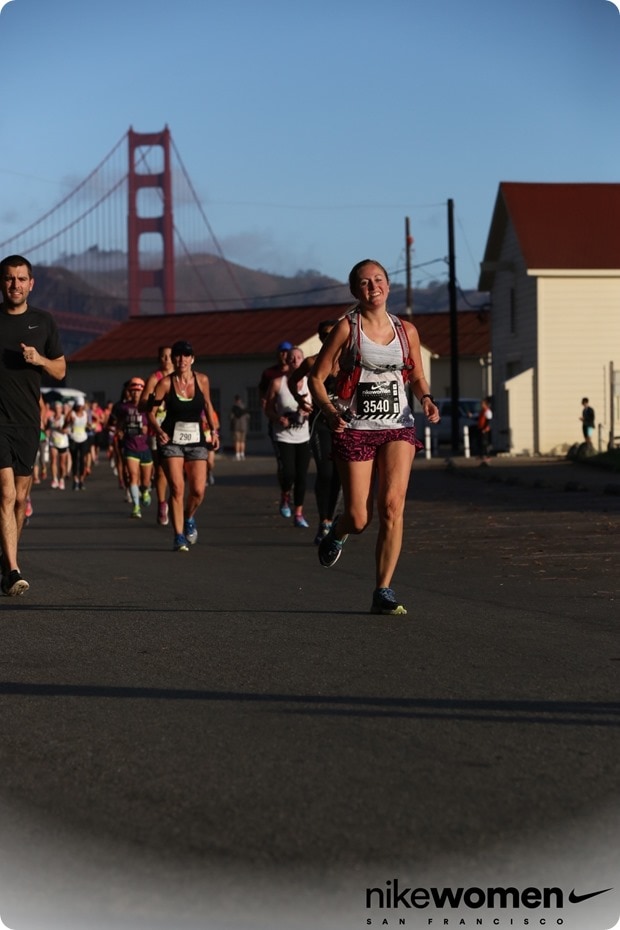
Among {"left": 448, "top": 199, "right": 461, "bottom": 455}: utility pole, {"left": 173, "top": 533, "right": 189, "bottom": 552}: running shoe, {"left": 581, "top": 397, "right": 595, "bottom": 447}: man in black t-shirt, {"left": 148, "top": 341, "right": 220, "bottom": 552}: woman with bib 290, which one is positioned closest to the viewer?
A: {"left": 148, "top": 341, "right": 220, "bottom": 552}: woman with bib 290

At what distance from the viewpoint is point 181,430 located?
47.9 feet

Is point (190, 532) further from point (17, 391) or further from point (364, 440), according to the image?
point (364, 440)

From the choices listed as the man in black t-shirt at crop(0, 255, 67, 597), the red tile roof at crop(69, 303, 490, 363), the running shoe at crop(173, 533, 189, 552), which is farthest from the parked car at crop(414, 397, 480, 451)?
the man in black t-shirt at crop(0, 255, 67, 597)

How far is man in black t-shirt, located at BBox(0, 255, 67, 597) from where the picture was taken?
10.1 meters

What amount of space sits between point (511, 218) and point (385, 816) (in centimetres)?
4529

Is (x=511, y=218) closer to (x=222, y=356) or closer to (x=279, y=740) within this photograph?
(x=222, y=356)

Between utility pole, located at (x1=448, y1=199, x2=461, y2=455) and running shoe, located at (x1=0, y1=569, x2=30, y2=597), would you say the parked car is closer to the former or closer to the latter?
utility pole, located at (x1=448, y1=199, x2=461, y2=455)

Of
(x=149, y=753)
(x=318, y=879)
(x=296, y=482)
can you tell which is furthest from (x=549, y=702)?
(x=296, y=482)

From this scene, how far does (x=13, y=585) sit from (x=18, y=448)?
0.85 meters

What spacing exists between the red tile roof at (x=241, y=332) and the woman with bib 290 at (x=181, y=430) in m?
54.8

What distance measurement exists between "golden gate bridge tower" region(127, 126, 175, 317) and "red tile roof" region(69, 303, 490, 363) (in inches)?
1536

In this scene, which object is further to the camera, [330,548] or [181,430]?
[181,430]

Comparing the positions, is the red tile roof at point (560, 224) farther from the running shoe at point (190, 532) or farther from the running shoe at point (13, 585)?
the running shoe at point (13, 585)

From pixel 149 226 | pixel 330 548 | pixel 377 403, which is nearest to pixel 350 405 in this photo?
pixel 377 403
